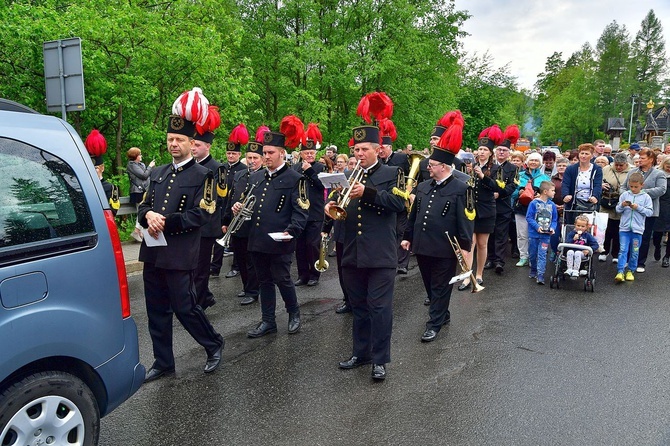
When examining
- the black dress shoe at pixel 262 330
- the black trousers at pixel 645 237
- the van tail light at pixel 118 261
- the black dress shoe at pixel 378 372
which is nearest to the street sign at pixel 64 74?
the black dress shoe at pixel 262 330

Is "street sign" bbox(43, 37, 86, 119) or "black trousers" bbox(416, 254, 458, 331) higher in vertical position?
"street sign" bbox(43, 37, 86, 119)

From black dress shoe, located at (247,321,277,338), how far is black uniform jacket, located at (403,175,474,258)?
1.77m

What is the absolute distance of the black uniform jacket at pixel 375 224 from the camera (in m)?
5.13

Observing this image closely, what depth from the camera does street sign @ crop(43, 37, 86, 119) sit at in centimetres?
866

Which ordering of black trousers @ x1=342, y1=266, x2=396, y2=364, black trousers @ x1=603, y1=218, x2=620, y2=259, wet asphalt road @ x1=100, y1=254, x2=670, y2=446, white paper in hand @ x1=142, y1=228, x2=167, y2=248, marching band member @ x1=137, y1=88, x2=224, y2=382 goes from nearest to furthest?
wet asphalt road @ x1=100, y1=254, x2=670, y2=446 < white paper in hand @ x1=142, y1=228, x2=167, y2=248 < marching band member @ x1=137, y1=88, x2=224, y2=382 < black trousers @ x1=342, y1=266, x2=396, y2=364 < black trousers @ x1=603, y1=218, x2=620, y2=259

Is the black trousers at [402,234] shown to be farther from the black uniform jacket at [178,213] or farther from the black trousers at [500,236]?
the black uniform jacket at [178,213]

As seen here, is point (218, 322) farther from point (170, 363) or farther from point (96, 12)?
point (96, 12)

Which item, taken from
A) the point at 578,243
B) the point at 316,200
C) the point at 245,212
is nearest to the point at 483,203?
the point at 578,243

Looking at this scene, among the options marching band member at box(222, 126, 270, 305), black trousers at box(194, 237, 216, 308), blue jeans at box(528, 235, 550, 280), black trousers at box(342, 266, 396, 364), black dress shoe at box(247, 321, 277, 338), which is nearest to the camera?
black trousers at box(342, 266, 396, 364)

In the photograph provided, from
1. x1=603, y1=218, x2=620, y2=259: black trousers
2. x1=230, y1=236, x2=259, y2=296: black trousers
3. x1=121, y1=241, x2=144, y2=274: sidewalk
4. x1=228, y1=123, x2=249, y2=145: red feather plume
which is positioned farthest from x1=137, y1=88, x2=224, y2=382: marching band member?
x1=603, y1=218, x2=620, y2=259: black trousers

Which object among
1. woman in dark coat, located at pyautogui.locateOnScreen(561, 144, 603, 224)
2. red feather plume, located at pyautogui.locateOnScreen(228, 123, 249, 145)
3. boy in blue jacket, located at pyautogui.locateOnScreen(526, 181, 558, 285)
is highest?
red feather plume, located at pyautogui.locateOnScreen(228, 123, 249, 145)

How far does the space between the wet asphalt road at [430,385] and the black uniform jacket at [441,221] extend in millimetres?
987

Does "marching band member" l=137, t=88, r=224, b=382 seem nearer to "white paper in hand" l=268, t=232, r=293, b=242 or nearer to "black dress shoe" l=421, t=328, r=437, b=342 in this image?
"white paper in hand" l=268, t=232, r=293, b=242

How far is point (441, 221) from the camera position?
6219mm
